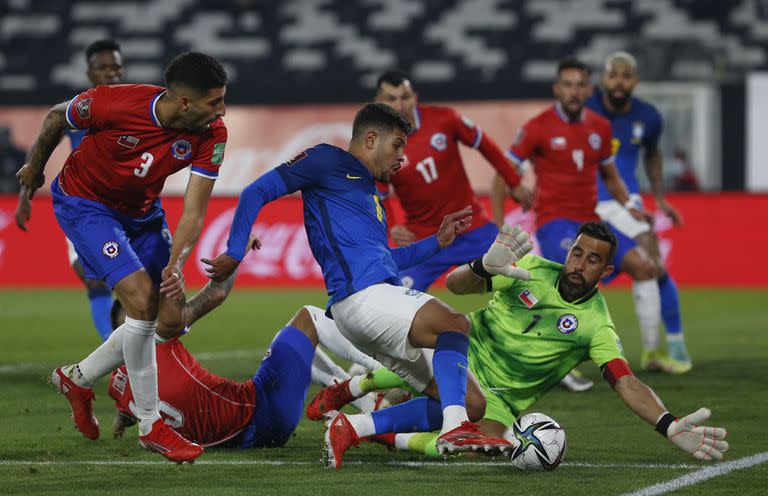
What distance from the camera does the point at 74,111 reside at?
5.84m

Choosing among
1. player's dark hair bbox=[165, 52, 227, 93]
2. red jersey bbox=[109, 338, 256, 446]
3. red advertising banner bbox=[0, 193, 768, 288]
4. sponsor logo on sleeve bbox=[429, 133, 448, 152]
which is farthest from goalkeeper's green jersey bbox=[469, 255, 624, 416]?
red advertising banner bbox=[0, 193, 768, 288]

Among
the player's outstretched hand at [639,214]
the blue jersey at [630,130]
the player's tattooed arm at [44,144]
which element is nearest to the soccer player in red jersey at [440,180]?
the player's outstretched hand at [639,214]

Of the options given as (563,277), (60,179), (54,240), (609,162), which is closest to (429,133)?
(609,162)

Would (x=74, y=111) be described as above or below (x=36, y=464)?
above

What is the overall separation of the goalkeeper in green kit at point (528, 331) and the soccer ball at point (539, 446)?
1.87ft

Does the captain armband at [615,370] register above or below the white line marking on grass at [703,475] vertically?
above

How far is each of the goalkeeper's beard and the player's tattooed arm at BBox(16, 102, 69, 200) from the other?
253 cm

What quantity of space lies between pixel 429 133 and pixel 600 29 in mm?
17441

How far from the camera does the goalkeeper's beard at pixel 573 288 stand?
6121mm

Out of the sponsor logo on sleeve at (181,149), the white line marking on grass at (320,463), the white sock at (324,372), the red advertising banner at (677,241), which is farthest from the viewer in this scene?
the red advertising banner at (677,241)

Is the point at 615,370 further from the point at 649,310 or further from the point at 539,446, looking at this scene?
the point at 649,310

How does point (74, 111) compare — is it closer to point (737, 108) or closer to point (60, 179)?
point (60, 179)

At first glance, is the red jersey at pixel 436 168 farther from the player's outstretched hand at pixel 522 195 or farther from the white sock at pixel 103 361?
the white sock at pixel 103 361

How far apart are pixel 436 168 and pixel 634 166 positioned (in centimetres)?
258
